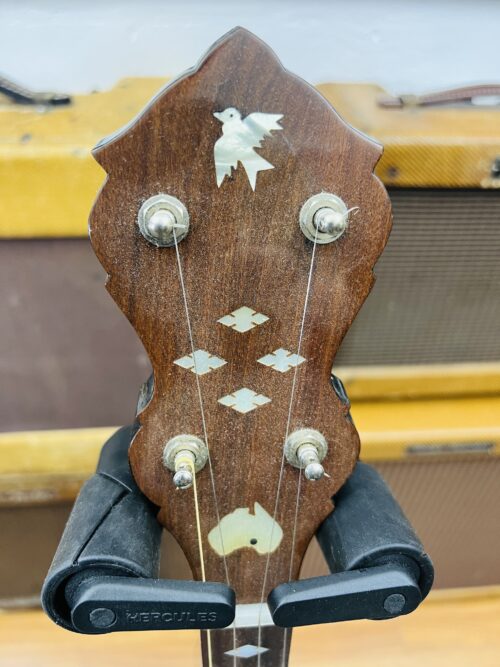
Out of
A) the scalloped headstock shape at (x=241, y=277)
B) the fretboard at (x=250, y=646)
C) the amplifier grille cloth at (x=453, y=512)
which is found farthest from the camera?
the amplifier grille cloth at (x=453, y=512)

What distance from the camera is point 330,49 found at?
2.20ft

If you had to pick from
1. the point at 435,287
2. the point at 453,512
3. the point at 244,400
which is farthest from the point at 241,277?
the point at 453,512

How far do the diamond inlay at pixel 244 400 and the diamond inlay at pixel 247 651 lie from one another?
0.87 ft

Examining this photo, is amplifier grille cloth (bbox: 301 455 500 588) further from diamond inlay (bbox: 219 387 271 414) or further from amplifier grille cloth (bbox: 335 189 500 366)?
diamond inlay (bbox: 219 387 271 414)

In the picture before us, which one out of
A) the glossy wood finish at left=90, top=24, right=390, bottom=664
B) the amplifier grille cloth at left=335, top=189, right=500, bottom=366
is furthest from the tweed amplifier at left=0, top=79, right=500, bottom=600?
the glossy wood finish at left=90, top=24, right=390, bottom=664

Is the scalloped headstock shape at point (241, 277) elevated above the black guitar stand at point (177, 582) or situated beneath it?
elevated above

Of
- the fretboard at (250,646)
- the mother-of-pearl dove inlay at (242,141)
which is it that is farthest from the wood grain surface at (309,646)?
the mother-of-pearl dove inlay at (242,141)

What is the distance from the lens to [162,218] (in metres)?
0.35

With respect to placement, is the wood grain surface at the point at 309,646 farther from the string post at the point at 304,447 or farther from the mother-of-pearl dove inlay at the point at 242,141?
the mother-of-pearl dove inlay at the point at 242,141

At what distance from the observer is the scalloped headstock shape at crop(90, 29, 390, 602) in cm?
34

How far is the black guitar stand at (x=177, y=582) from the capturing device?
1.19 ft

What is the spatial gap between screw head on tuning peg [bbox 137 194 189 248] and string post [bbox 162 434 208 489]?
0.16m

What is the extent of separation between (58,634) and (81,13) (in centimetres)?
81

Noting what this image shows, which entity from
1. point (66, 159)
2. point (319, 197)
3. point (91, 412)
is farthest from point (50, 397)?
point (319, 197)
